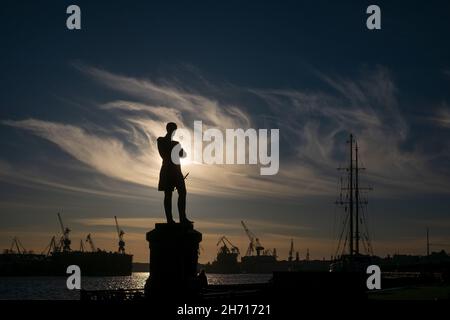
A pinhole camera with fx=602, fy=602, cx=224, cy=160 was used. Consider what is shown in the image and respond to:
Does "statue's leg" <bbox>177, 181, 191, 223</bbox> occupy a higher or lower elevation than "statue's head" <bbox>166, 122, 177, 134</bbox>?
lower

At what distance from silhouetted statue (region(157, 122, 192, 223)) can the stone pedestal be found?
91 centimetres

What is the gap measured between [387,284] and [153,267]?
129 ft

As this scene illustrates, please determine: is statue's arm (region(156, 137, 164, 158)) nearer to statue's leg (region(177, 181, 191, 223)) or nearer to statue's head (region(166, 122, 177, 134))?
statue's head (region(166, 122, 177, 134))

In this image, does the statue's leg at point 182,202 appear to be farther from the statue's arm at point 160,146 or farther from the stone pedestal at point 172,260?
the statue's arm at point 160,146

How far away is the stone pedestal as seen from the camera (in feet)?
57.1

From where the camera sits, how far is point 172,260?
57.2 ft

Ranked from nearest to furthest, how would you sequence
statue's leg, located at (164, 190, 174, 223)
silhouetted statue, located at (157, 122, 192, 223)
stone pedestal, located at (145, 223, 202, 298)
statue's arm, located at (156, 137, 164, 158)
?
1. stone pedestal, located at (145, 223, 202, 298)
2. statue's leg, located at (164, 190, 174, 223)
3. silhouetted statue, located at (157, 122, 192, 223)
4. statue's arm, located at (156, 137, 164, 158)

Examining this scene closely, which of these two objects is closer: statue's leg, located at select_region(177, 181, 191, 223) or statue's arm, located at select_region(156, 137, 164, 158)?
statue's leg, located at select_region(177, 181, 191, 223)

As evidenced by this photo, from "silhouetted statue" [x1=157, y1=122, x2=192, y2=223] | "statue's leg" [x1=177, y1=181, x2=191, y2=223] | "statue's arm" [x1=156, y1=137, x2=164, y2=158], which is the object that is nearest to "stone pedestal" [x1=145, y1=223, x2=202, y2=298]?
"statue's leg" [x1=177, y1=181, x2=191, y2=223]

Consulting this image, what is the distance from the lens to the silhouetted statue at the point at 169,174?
18312mm

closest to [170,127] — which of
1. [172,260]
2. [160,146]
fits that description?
[160,146]

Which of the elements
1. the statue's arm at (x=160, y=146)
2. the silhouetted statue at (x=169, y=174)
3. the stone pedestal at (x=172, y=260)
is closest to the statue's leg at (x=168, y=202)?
the silhouetted statue at (x=169, y=174)

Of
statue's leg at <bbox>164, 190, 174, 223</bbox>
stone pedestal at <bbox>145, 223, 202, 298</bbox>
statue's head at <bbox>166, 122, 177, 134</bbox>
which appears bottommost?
stone pedestal at <bbox>145, 223, 202, 298</bbox>
